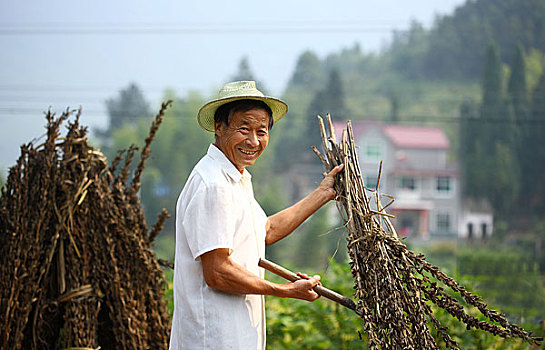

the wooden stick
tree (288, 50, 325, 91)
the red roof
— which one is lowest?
the wooden stick

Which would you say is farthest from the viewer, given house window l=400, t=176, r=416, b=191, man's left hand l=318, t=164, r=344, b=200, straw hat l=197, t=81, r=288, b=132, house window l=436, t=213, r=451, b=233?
house window l=400, t=176, r=416, b=191

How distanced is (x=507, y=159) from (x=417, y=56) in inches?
189

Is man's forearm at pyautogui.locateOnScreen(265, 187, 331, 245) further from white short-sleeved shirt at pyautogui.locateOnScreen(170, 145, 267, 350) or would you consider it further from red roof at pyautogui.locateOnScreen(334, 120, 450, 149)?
red roof at pyautogui.locateOnScreen(334, 120, 450, 149)

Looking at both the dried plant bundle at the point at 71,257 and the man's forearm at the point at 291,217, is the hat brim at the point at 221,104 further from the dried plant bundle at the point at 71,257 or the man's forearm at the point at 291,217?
the dried plant bundle at the point at 71,257

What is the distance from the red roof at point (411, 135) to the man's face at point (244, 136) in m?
14.2

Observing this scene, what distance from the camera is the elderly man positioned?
2119mm

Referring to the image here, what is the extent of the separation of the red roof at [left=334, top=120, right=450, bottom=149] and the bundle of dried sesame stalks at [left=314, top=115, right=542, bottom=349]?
1415cm

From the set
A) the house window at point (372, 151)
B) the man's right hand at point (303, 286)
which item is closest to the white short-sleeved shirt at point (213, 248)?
the man's right hand at point (303, 286)

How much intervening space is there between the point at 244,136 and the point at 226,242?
43 centimetres

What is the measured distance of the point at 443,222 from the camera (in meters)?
15.9

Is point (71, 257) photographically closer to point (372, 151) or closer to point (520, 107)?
point (372, 151)

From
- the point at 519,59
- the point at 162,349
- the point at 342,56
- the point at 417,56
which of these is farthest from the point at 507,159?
the point at 162,349

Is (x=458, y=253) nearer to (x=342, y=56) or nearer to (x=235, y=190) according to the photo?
(x=342, y=56)

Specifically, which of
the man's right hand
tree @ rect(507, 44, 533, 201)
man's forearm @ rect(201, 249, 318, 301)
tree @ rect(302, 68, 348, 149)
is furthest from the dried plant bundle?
tree @ rect(507, 44, 533, 201)
